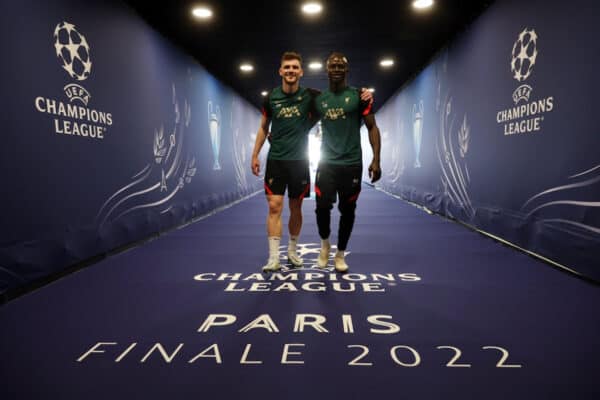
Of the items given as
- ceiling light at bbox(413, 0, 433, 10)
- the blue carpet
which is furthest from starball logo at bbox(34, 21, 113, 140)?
ceiling light at bbox(413, 0, 433, 10)

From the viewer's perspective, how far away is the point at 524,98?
10.9ft

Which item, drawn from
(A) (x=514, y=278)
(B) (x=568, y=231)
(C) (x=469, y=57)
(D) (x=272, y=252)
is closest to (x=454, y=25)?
(C) (x=469, y=57)

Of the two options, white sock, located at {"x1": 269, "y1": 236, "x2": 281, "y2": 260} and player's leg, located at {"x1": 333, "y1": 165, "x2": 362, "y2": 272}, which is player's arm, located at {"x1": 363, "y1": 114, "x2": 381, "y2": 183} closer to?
player's leg, located at {"x1": 333, "y1": 165, "x2": 362, "y2": 272}

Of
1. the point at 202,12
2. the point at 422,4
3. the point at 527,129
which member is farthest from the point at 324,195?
the point at 202,12

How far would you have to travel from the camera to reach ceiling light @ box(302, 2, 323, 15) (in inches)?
162

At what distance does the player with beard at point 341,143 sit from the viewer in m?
2.60

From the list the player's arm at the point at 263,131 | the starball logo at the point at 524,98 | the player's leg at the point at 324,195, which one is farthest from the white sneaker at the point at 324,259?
the starball logo at the point at 524,98

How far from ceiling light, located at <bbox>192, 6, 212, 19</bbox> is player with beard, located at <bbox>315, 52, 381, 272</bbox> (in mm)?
2243

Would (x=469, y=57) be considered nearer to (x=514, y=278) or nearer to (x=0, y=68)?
(x=514, y=278)

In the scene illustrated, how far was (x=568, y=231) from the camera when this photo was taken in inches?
106

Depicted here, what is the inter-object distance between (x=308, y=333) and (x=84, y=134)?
247 centimetres

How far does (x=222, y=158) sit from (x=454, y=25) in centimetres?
456

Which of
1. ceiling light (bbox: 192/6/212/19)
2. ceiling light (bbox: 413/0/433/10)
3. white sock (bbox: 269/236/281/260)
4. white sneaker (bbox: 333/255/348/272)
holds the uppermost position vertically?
ceiling light (bbox: 192/6/212/19)

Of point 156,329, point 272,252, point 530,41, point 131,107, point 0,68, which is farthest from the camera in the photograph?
point 131,107
